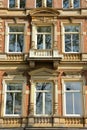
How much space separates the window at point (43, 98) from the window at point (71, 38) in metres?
2.70

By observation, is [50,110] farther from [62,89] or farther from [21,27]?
[21,27]

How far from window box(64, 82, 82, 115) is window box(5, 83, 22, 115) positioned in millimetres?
2726

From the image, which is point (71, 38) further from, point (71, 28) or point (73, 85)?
point (73, 85)

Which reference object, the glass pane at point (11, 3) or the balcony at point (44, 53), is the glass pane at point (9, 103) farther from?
the glass pane at point (11, 3)

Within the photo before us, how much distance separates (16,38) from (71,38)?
3.45 meters

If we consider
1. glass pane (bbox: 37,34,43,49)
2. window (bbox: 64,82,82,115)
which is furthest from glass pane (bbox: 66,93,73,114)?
glass pane (bbox: 37,34,43,49)

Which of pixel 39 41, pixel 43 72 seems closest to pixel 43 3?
pixel 39 41

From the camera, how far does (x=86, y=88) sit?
21.0m

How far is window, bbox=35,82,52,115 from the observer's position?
20.8m

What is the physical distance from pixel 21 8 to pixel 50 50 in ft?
12.0

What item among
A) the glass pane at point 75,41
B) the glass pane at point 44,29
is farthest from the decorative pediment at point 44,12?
the glass pane at point 75,41

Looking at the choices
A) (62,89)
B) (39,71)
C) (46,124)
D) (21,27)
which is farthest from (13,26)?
(46,124)

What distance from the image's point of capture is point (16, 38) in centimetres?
2244

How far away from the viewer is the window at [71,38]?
22.2 m
